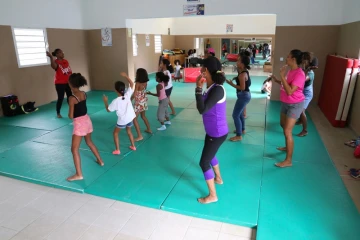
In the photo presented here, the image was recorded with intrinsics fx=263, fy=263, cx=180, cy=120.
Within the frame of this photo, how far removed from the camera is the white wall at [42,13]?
6766 mm

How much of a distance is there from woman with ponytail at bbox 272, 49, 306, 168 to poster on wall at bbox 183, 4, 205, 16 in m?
5.13

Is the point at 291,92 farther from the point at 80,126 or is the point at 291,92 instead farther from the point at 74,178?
the point at 74,178

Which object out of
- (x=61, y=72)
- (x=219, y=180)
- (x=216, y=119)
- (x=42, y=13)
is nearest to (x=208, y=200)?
(x=219, y=180)

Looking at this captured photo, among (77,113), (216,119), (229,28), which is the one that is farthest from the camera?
(229,28)

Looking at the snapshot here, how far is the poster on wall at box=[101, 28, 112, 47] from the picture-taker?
31.1ft

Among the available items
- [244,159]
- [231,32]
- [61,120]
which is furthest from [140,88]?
[231,32]

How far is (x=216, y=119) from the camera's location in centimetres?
284

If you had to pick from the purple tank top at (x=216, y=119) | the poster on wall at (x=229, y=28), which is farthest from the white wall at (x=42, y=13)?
the poster on wall at (x=229, y=28)

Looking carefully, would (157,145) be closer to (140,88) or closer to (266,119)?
(140,88)

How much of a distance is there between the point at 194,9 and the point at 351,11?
4.22m

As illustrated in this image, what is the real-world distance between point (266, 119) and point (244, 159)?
2.49 meters

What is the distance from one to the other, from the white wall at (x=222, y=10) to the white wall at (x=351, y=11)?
0.59ft

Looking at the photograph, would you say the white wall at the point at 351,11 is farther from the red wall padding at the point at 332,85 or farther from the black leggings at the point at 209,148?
the black leggings at the point at 209,148

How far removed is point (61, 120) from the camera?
6.44 m
